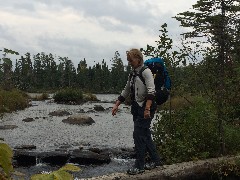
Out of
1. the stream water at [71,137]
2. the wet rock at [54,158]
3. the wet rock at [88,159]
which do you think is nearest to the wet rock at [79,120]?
the stream water at [71,137]

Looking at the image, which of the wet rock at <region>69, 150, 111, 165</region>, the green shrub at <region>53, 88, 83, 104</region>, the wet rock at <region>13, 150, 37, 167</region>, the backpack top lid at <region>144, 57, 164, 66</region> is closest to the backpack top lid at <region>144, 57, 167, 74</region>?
the backpack top lid at <region>144, 57, 164, 66</region>

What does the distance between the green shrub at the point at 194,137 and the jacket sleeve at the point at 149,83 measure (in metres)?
2.07

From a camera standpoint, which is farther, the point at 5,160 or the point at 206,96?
the point at 206,96

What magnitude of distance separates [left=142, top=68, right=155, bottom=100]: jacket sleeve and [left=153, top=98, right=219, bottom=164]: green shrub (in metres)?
2.07

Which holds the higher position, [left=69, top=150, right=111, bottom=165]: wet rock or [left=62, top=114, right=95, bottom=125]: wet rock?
[left=62, top=114, right=95, bottom=125]: wet rock

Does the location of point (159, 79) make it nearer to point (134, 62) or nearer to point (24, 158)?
point (134, 62)

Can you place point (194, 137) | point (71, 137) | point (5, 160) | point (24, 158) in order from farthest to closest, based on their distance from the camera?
point (71, 137) → point (24, 158) → point (194, 137) → point (5, 160)

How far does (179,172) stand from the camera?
617 cm

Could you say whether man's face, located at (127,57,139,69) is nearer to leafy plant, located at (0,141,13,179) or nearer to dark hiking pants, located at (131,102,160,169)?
dark hiking pants, located at (131,102,160,169)

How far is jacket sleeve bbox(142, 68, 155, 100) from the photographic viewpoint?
18.5ft

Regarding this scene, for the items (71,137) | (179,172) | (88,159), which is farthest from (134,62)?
(71,137)

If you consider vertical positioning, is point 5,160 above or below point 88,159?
above

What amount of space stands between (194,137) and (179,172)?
1.87m

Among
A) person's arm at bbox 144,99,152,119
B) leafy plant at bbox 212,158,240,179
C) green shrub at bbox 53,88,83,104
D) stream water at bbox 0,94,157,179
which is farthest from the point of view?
green shrub at bbox 53,88,83,104
